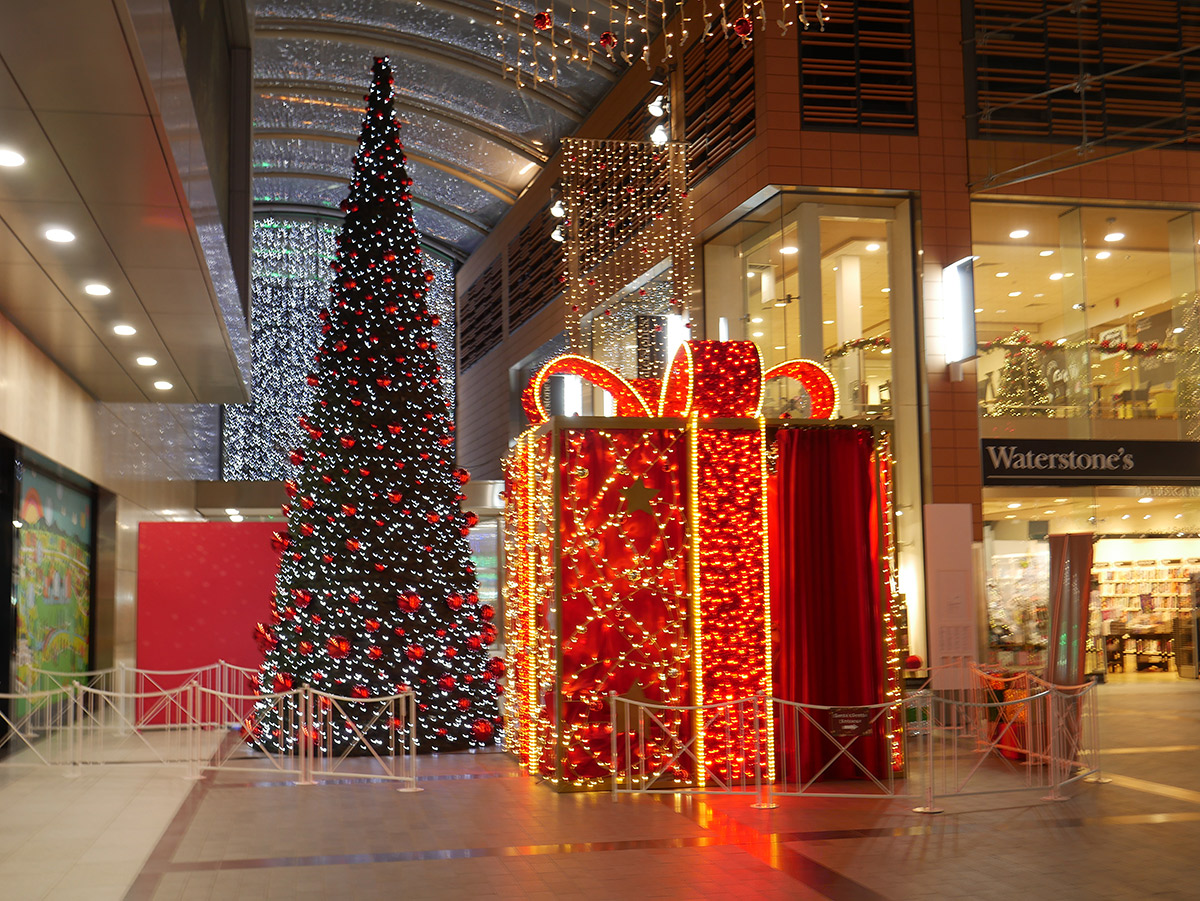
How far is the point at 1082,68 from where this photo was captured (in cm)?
1530

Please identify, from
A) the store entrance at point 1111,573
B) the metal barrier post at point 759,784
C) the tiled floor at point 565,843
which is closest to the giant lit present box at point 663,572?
the metal barrier post at point 759,784

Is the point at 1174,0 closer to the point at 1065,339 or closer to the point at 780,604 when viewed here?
the point at 1065,339

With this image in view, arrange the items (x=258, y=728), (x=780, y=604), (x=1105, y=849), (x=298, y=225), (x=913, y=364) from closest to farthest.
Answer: (x=1105, y=849), (x=780, y=604), (x=258, y=728), (x=913, y=364), (x=298, y=225)

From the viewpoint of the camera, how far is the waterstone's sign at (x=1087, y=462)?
589 inches

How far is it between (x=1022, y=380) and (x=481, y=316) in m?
15.6

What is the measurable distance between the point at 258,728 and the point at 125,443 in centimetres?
561

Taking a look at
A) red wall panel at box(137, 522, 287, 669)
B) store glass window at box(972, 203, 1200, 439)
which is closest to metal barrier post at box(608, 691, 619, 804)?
red wall panel at box(137, 522, 287, 669)

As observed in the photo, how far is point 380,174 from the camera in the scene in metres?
12.3

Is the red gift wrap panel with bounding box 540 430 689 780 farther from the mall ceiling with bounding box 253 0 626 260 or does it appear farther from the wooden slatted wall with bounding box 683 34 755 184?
the mall ceiling with bounding box 253 0 626 260

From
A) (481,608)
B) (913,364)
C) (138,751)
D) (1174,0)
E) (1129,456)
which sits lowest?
(138,751)

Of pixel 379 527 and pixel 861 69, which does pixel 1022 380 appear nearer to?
pixel 861 69

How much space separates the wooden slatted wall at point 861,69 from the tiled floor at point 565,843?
8414 mm

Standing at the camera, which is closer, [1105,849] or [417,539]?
[1105,849]

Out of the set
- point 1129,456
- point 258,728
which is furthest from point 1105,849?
point 1129,456
